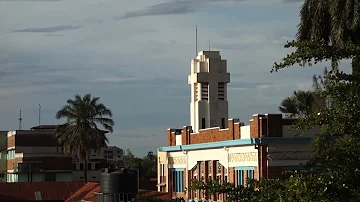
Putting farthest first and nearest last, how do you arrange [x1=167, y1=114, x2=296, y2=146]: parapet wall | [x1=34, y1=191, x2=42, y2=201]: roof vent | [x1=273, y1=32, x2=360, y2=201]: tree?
[x1=34, y1=191, x2=42, y2=201]: roof vent < [x1=167, y1=114, x2=296, y2=146]: parapet wall < [x1=273, y1=32, x2=360, y2=201]: tree

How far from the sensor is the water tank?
38.4 m

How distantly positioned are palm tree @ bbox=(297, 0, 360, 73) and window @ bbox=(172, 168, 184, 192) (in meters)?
19.5

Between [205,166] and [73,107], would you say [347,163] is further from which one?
[73,107]

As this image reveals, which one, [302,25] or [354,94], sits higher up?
[302,25]

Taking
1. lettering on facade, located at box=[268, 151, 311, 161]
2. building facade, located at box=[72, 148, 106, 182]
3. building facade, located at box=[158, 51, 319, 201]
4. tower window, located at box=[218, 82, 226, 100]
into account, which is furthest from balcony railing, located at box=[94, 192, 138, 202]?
building facade, located at box=[72, 148, 106, 182]

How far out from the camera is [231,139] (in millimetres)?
44125

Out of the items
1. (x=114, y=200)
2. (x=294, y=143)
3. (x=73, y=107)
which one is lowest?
(x=114, y=200)

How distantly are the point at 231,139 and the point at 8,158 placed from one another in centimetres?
5412

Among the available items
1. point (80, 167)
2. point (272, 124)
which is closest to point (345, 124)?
point (272, 124)

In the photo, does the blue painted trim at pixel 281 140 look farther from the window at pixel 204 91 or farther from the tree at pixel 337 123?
the tree at pixel 337 123

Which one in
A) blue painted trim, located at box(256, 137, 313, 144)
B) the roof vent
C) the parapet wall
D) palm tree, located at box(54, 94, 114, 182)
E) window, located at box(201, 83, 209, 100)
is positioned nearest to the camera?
blue painted trim, located at box(256, 137, 313, 144)

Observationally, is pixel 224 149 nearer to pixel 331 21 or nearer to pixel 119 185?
pixel 119 185

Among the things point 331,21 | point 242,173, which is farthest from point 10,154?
point 331,21

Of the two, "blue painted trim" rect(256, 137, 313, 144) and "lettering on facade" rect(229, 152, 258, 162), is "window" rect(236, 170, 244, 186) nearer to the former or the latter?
"lettering on facade" rect(229, 152, 258, 162)
